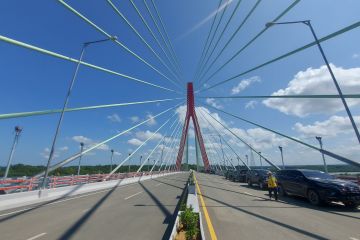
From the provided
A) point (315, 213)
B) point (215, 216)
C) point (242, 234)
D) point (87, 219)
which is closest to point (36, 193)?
point (87, 219)

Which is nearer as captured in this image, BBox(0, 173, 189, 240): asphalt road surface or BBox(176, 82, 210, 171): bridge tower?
BBox(0, 173, 189, 240): asphalt road surface

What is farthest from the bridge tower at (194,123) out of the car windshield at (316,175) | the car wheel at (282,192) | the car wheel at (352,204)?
the car wheel at (352,204)

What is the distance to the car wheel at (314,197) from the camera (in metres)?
13.0

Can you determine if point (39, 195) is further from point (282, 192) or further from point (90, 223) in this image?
point (282, 192)

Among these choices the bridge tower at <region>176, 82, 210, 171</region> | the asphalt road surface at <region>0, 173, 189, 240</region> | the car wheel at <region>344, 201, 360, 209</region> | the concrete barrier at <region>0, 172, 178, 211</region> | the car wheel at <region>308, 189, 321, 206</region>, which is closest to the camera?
the asphalt road surface at <region>0, 173, 189, 240</region>

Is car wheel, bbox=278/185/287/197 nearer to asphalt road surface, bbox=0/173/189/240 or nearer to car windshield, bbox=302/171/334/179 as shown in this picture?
car windshield, bbox=302/171/334/179

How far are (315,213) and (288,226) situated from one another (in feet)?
10.6

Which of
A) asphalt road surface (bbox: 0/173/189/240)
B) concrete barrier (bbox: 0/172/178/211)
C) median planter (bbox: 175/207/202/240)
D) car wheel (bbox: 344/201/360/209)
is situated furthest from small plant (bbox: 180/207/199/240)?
concrete barrier (bbox: 0/172/178/211)

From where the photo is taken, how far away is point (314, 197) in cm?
1332

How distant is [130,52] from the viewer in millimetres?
16312

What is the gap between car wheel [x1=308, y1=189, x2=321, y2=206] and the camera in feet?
42.8

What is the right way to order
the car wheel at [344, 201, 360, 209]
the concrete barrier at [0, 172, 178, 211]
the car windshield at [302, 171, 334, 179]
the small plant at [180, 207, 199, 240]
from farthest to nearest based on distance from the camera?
the car windshield at [302, 171, 334, 179] < the concrete barrier at [0, 172, 178, 211] < the car wheel at [344, 201, 360, 209] < the small plant at [180, 207, 199, 240]

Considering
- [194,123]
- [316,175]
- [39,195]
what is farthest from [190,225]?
[194,123]

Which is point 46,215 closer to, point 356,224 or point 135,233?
point 135,233
